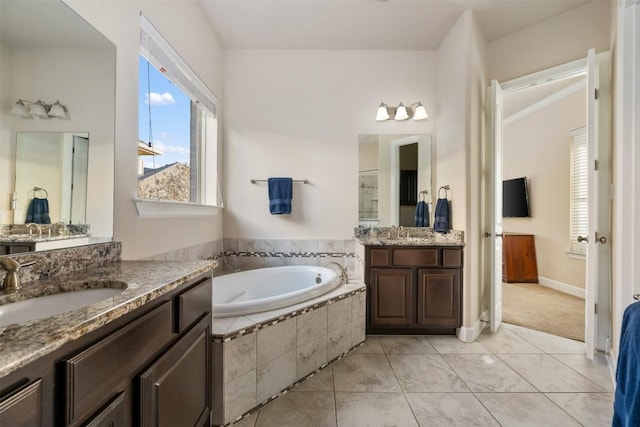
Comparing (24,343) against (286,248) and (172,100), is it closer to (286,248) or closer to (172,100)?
(172,100)

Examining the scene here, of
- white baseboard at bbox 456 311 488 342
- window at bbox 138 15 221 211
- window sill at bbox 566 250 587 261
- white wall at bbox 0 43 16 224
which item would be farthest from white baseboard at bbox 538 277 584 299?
white wall at bbox 0 43 16 224

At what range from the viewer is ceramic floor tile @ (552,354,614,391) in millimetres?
1803

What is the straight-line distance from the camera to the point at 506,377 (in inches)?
73.2

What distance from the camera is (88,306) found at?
687 millimetres

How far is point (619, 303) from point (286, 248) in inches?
99.9

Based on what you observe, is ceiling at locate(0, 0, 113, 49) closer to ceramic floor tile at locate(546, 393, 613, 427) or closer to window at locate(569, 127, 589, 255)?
ceramic floor tile at locate(546, 393, 613, 427)

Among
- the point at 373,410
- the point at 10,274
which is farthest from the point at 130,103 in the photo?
the point at 373,410

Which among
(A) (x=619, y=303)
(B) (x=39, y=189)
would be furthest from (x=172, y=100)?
(A) (x=619, y=303)

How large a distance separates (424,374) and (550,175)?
146 inches

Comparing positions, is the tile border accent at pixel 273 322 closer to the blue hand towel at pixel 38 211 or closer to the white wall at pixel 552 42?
the blue hand towel at pixel 38 211

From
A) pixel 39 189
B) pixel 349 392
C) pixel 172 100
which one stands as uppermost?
pixel 172 100

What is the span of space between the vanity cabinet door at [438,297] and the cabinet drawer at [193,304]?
1808 mm

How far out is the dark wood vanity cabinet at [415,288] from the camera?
240 cm

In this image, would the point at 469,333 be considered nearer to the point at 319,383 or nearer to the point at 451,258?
the point at 451,258
